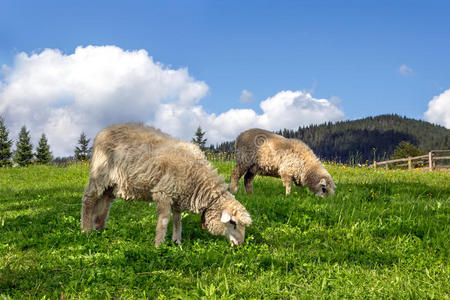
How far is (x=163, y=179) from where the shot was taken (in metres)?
4.91

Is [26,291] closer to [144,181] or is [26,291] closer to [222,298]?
[144,181]

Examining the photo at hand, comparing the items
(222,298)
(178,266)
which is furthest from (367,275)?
(178,266)

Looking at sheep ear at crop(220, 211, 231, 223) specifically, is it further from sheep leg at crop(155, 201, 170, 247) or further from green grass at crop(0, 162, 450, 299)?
sheep leg at crop(155, 201, 170, 247)

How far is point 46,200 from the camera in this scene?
9570mm

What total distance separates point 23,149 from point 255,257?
50321mm

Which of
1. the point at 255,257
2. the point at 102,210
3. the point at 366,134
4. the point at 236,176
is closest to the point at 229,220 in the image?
the point at 255,257

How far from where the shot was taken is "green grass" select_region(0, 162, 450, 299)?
3695 mm

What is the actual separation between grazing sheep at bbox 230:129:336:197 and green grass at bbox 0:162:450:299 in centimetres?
252

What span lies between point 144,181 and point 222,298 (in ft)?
7.55

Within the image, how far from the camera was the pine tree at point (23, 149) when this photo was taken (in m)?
45.4

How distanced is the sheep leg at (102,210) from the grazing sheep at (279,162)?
15.2 feet

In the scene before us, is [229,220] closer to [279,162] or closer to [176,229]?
[176,229]

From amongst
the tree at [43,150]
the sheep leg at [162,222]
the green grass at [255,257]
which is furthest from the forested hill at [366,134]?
the sheep leg at [162,222]

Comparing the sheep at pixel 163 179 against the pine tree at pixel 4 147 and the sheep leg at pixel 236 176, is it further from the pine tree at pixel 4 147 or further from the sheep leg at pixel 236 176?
the pine tree at pixel 4 147
